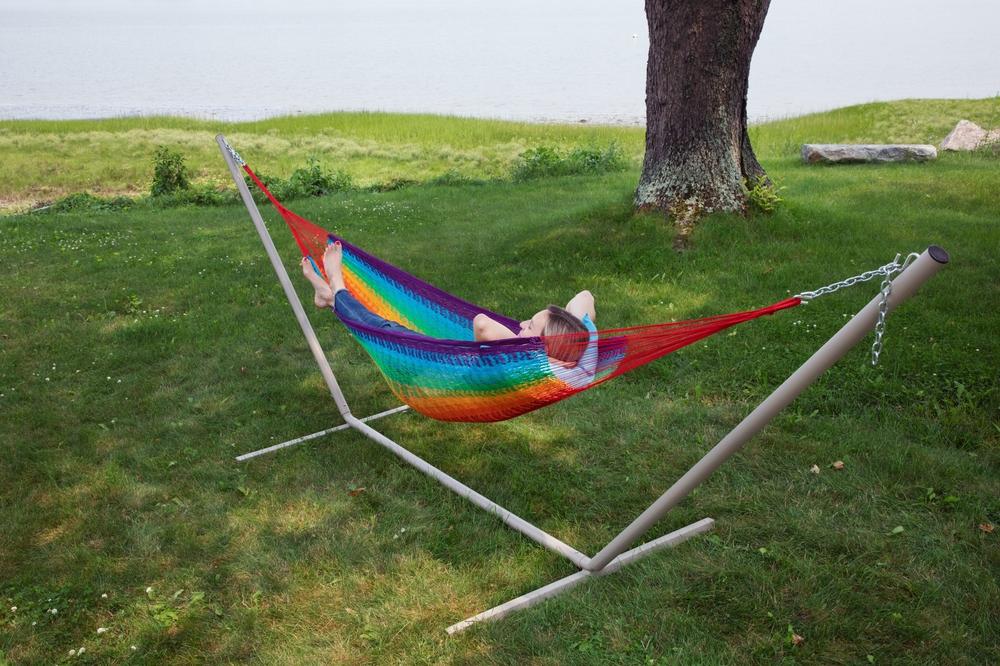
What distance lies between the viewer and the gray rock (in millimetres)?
8094

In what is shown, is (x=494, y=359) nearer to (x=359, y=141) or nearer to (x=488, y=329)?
(x=488, y=329)

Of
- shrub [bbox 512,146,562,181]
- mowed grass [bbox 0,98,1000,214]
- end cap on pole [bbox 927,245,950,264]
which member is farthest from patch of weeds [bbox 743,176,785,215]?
mowed grass [bbox 0,98,1000,214]

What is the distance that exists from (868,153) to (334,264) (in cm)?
691

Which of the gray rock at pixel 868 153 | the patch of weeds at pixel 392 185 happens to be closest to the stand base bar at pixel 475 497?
the patch of weeds at pixel 392 185

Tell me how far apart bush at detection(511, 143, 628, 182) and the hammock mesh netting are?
651 cm

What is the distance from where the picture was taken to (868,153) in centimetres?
822

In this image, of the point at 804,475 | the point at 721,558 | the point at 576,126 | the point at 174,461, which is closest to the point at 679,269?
the point at 804,475

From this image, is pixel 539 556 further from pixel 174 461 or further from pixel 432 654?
pixel 174 461

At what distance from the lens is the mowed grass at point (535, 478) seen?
213 centimetres

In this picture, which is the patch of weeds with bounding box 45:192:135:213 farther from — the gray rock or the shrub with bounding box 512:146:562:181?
the gray rock

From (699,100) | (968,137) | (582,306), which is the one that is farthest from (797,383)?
(968,137)

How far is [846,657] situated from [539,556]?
89 centimetres

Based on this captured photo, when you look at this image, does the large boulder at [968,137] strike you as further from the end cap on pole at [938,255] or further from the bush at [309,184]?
the end cap on pole at [938,255]

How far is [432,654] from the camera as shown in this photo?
2.04 metres
